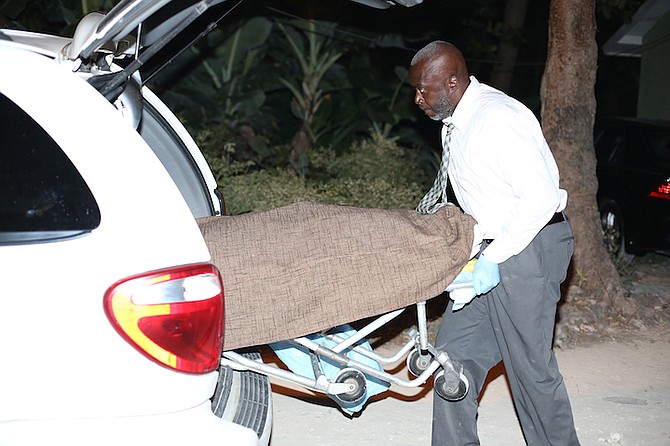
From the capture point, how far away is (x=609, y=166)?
9578mm

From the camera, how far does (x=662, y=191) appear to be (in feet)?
28.9

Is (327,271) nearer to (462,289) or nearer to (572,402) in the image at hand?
(462,289)

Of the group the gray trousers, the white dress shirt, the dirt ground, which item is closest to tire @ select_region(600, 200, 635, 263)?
the dirt ground

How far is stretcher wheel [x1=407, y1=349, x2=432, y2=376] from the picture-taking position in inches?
157

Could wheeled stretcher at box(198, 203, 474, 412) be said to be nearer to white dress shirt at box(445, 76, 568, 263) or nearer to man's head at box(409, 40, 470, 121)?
white dress shirt at box(445, 76, 568, 263)

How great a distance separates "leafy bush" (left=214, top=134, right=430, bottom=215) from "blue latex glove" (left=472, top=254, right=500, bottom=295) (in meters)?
4.26

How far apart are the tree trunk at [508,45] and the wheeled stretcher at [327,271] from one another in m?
10.4

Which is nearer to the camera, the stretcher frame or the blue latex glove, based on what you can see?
the stretcher frame

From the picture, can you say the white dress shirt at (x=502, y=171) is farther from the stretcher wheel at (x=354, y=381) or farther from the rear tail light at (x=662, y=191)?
the rear tail light at (x=662, y=191)

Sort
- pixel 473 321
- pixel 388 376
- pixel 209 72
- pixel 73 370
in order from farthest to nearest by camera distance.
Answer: pixel 209 72 → pixel 473 321 → pixel 388 376 → pixel 73 370

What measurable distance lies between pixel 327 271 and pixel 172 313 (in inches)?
32.8

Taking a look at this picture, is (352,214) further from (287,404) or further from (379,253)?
(287,404)

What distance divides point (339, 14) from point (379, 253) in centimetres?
922

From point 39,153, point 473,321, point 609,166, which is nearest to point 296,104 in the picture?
point 609,166
